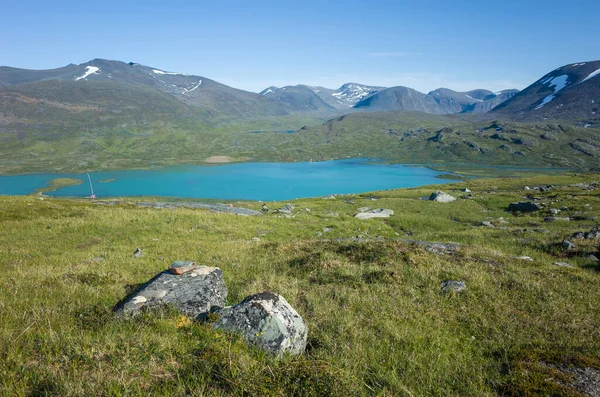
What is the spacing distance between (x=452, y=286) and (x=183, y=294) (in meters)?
9.65

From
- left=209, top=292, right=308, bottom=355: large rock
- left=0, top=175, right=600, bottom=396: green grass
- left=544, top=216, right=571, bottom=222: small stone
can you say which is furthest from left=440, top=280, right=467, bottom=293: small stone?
left=544, top=216, right=571, bottom=222: small stone

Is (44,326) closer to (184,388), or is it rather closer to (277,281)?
(184,388)

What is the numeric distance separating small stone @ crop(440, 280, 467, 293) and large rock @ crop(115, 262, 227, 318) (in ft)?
26.5

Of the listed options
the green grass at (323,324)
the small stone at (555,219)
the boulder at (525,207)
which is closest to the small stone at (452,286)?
the green grass at (323,324)

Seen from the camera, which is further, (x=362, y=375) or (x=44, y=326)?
(x=44, y=326)

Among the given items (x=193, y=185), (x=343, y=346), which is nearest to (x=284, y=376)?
(x=343, y=346)

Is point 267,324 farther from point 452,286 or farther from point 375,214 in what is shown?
point 375,214

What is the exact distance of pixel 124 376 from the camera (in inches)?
207

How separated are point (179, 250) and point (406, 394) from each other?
16898mm

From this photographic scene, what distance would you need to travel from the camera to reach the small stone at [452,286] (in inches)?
460

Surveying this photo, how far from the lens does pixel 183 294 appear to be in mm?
10047

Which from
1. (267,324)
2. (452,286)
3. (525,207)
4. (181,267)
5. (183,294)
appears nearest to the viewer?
(267,324)

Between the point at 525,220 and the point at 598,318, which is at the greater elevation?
the point at 598,318

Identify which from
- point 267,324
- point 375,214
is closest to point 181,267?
point 267,324
